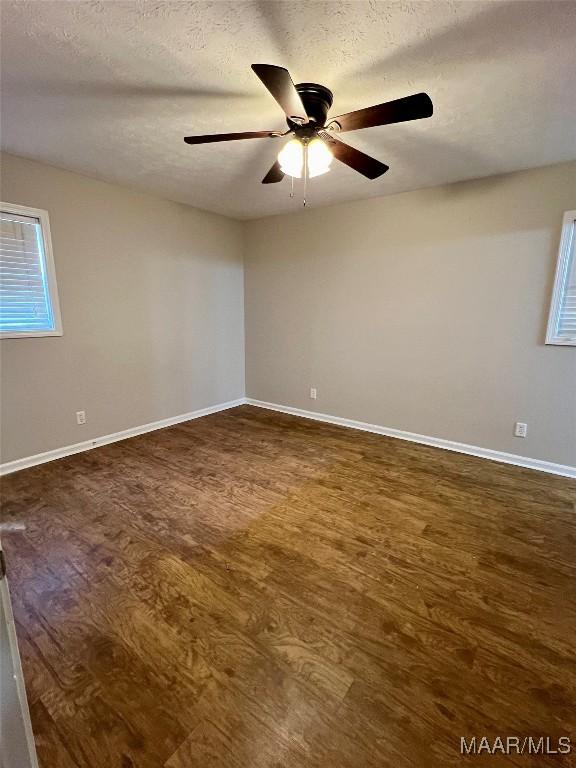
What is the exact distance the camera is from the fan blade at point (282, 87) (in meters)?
1.23

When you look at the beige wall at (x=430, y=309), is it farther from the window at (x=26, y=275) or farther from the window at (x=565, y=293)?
the window at (x=26, y=275)

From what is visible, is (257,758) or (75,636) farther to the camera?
(75,636)

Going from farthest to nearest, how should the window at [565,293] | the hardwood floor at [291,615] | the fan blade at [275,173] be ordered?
the window at [565,293] < the fan blade at [275,173] < the hardwood floor at [291,615]

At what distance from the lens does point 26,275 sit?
2846mm

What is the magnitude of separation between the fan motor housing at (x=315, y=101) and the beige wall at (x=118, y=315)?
7.53ft

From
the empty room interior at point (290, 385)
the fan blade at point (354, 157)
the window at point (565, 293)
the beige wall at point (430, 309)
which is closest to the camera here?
the empty room interior at point (290, 385)

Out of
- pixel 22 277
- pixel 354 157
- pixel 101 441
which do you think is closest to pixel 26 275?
pixel 22 277

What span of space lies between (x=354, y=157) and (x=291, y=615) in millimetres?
2326

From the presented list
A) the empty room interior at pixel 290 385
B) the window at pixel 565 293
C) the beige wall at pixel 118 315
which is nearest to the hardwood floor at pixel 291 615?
the empty room interior at pixel 290 385

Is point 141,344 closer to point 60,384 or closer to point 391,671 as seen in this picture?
point 60,384

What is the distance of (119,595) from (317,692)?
3.34 feet

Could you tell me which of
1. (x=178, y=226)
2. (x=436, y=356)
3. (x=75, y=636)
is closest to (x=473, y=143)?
(x=436, y=356)

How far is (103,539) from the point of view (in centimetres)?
212

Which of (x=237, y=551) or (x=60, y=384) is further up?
(x=60, y=384)
